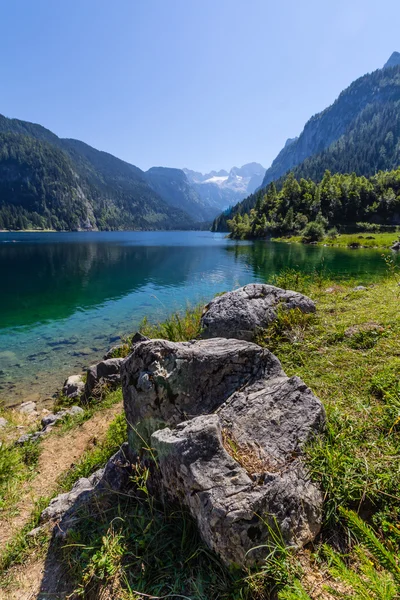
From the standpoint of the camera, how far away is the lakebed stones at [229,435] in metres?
2.75

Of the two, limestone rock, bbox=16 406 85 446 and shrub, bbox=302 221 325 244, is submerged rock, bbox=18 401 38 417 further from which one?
shrub, bbox=302 221 325 244

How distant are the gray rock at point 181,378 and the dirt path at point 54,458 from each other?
2.91 m

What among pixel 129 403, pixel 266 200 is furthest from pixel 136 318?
pixel 266 200

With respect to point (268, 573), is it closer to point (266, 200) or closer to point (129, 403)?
point (129, 403)

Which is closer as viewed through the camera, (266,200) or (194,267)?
(194,267)

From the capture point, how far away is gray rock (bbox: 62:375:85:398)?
38.1 ft

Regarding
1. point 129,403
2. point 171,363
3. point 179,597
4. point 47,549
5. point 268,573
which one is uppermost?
point 171,363

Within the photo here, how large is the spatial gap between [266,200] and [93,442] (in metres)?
142

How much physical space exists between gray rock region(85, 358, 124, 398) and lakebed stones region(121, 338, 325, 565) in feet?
22.0

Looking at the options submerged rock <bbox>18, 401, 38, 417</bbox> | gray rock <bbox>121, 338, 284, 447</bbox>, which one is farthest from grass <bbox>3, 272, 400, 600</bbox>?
submerged rock <bbox>18, 401, 38, 417</bbox>

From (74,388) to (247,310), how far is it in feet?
28.2

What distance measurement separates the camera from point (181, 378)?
426 cm

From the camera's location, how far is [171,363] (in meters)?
4.36

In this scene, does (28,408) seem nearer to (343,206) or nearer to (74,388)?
(74,388)
